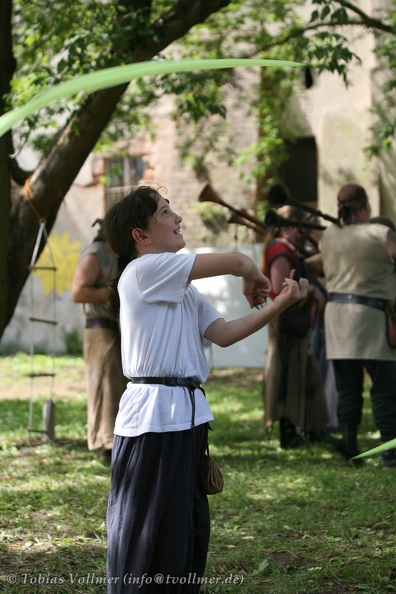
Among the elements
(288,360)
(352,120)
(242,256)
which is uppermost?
(352,120)

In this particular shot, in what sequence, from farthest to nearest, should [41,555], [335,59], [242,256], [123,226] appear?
1. [335,59]
2. [41,555]
3. [123,226]
4. [242,256]

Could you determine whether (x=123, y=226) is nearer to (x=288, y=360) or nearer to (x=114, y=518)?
(x=114, y=518)

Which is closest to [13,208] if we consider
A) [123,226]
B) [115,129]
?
[123,226]

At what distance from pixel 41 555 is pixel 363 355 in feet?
8.83

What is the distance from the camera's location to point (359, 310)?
18.4 ft

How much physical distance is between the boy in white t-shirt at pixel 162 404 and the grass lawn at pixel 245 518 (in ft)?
2.77

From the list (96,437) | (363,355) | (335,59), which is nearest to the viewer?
(363,355)

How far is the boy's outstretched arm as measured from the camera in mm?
2598

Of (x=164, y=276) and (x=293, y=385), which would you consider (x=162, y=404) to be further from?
(x=293, y=385)

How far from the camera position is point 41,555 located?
3777 mm

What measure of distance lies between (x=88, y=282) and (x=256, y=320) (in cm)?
315

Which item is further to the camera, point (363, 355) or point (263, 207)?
point (263, 207)
